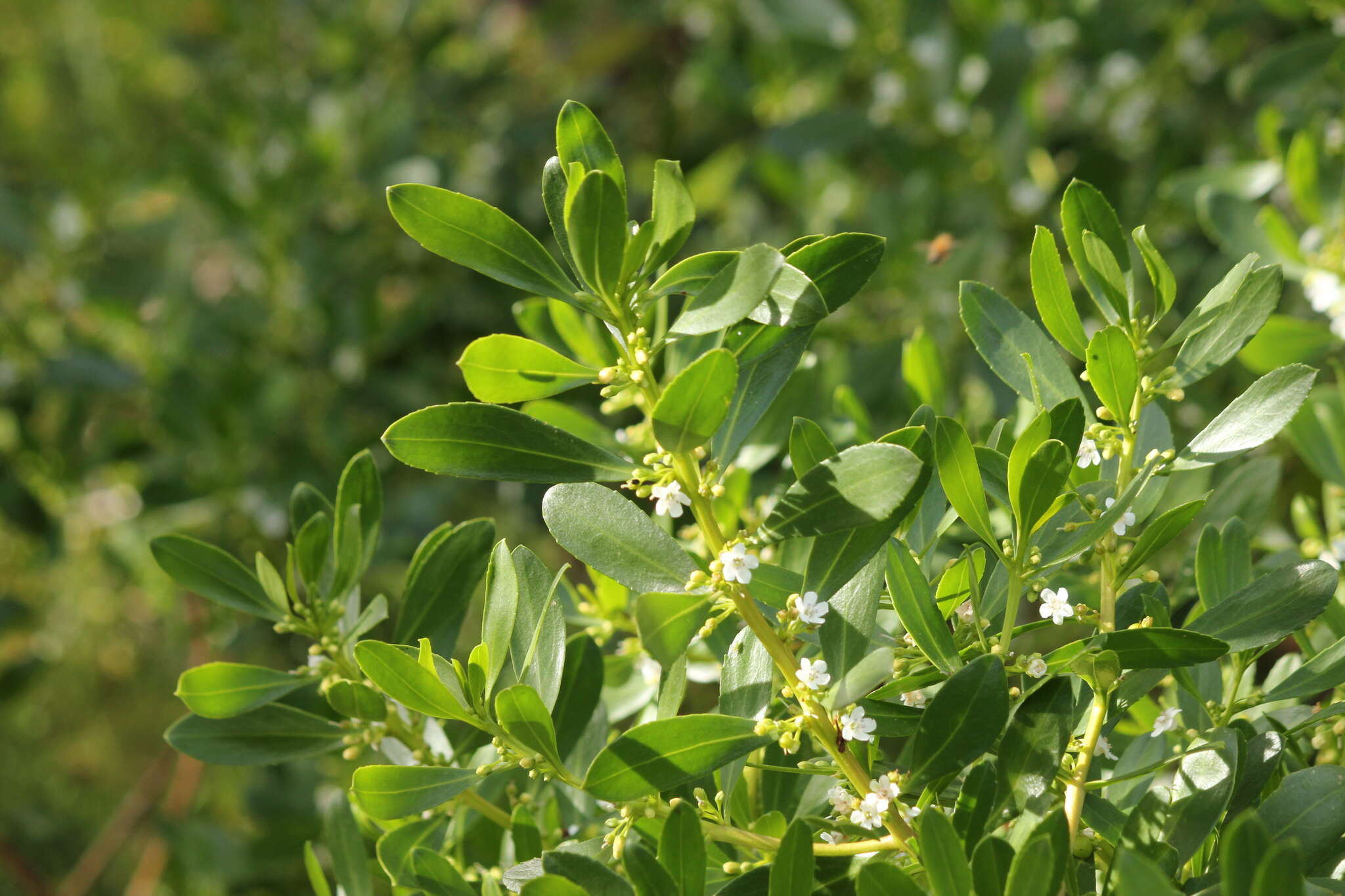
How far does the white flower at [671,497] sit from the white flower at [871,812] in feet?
0.51

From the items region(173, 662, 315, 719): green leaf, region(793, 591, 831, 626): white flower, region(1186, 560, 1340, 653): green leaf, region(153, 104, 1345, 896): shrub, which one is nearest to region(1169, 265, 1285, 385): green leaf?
region(153, 104, 1345, 896): shrub

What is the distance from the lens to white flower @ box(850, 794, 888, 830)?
0.52 meters

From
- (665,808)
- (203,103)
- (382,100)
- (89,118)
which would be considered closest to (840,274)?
(665,808)

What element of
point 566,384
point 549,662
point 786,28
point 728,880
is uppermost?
point 786,28

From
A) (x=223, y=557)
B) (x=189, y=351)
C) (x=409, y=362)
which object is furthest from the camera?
(x=409, y=362)

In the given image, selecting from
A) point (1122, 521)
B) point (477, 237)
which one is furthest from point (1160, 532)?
point (477, 237)

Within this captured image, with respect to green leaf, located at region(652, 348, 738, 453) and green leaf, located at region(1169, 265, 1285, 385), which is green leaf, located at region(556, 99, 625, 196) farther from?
green leaf, located at region(1169, 265, 1285, 385)

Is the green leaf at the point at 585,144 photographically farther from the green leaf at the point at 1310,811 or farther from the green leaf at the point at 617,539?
the green leaf at the point at 1310,811

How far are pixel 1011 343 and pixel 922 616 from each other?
0.56ft

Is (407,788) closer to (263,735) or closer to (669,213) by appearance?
(263,735)

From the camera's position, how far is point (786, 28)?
161cm

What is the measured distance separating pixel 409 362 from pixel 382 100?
1.49 ft

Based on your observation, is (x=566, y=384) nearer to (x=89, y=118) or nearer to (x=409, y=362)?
(x=409, y=362)

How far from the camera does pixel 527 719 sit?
1.73ft
